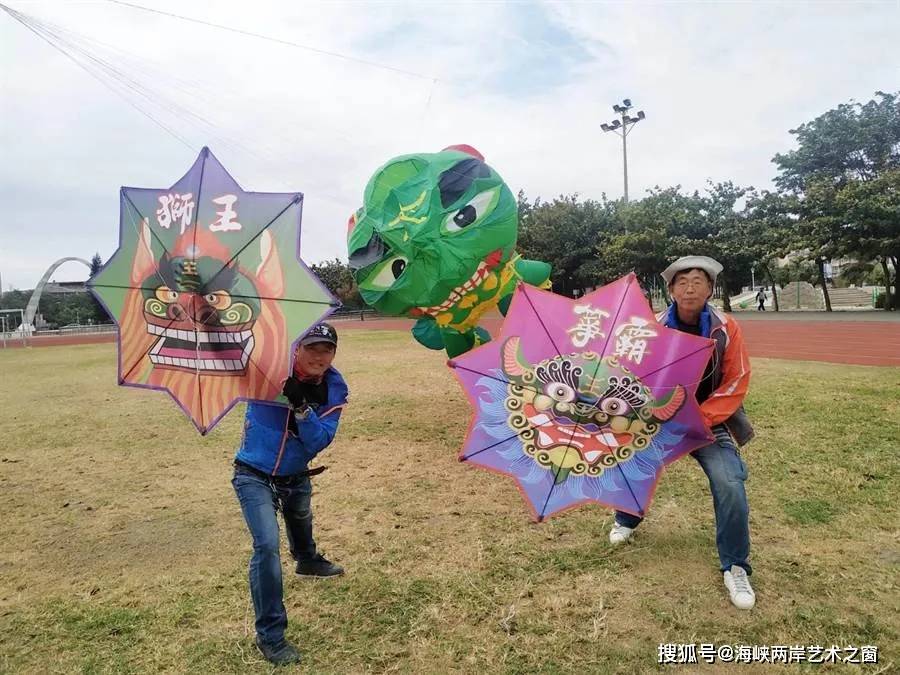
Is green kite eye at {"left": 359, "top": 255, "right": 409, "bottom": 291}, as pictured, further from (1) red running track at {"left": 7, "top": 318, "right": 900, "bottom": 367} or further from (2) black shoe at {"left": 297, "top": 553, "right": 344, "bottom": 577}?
(1) red running track at {"left": 7, "top": 318, "right": 900, "bottom": 367}

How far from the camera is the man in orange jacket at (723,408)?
11.8ft

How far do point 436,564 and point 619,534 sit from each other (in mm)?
1387

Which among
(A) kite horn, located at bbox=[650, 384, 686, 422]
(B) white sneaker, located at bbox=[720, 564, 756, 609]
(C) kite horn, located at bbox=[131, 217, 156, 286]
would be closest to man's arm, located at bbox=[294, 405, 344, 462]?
(C) kite horn, located at bbox=[131, 217, 156, 286]

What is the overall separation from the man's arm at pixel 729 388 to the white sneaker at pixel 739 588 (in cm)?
95

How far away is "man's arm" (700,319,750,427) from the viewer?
3.59 m

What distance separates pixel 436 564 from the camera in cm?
423

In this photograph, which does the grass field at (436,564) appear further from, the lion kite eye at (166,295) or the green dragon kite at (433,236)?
the lion kite eye at (166,295)

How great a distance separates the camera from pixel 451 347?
280 inches

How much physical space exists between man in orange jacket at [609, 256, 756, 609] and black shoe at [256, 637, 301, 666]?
258cm

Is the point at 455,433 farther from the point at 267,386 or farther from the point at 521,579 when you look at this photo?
the point at 267,386

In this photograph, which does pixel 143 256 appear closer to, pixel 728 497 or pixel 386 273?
pixel 386 273

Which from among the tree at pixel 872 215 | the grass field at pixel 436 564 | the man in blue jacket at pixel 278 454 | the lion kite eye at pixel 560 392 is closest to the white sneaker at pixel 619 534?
the grass field at pixel 436 564

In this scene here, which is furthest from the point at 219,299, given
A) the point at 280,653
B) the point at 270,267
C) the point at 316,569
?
the point at 316,569

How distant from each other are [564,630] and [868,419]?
5.92 meters
